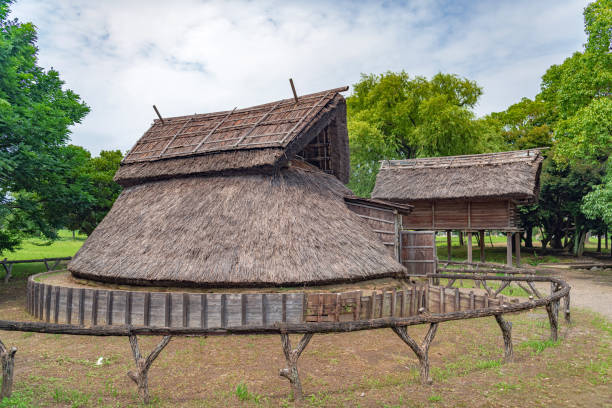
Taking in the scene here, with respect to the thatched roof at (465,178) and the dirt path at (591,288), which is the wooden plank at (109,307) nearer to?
the dirt path at (591,288)

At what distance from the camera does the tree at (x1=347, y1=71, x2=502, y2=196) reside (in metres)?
36.1

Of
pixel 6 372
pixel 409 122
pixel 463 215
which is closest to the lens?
pixel 6 372

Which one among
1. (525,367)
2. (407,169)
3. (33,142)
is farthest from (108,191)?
(525,367)

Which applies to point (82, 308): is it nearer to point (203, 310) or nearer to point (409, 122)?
point (203, 310)

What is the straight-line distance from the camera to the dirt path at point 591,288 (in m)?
13.9

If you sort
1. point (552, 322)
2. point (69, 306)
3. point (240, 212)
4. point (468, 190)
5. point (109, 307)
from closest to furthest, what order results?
point (552, 322), point (109, 307), point (69, 306), point (240, 212), point (468, 190)

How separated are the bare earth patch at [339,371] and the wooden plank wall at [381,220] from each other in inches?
209

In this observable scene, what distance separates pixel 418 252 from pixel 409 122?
26.1 meters

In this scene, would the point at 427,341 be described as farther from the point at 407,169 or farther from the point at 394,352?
the point at 407,169

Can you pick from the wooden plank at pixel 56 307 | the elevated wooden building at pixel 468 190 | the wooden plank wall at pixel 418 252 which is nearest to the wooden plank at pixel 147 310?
the wooden plank at pixel 56 307

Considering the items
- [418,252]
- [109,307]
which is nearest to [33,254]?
[109,307]

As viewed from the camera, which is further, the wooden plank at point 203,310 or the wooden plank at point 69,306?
the wooden plank at point 69,306

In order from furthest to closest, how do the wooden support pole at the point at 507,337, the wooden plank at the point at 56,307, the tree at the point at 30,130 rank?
the tree at the point at 30,130 < the wooden plank at the point at 56,307 < the wooden support pole at the point at 507,337

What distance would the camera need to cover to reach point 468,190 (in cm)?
2445
